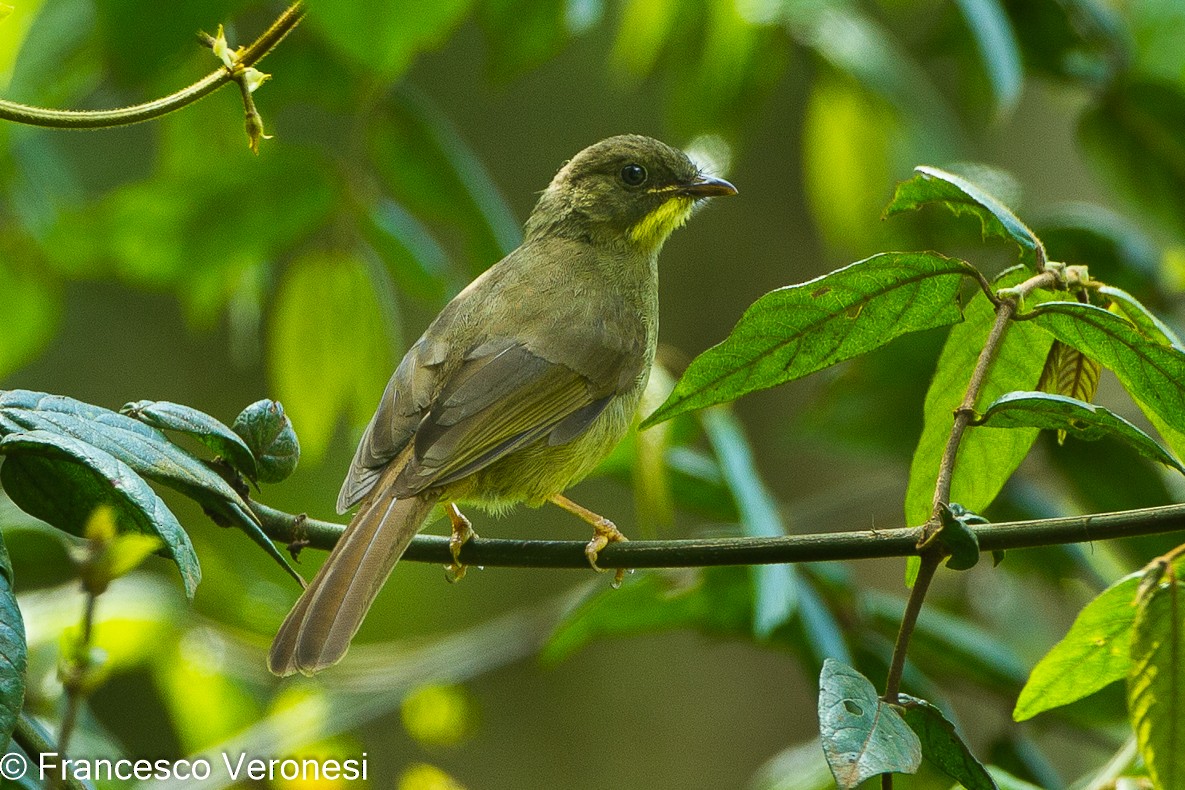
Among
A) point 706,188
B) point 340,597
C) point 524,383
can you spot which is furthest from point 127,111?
point 706,188

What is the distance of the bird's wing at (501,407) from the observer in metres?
3.14

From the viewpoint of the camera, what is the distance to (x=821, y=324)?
1.83 meters

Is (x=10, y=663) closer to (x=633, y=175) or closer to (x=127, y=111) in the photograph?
(x=127, y=111)

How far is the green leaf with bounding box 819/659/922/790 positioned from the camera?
1.49 meters

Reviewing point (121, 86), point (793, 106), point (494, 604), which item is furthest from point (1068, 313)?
point (494, 604)

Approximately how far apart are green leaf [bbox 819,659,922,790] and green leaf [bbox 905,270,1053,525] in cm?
43

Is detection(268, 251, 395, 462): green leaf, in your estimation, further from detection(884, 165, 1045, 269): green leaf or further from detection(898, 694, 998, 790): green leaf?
detection(898, 694, 998, 790): green leaf

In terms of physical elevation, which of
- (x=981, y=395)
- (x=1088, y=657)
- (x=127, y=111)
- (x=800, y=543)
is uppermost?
(x=127, y=111)

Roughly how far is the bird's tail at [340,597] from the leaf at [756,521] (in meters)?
0.70

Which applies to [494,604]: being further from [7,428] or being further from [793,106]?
[7,428]

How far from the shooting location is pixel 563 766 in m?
7.42

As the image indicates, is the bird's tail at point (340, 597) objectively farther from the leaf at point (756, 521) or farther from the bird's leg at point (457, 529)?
→ the leaf at point (756, 521)

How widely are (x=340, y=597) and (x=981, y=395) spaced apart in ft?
3.95

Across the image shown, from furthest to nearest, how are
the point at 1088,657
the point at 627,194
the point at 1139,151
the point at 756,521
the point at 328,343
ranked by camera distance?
the point at 627,194, the point at 1139,151, the point at 328,343, the point at 756,521, the point at 1088,657
